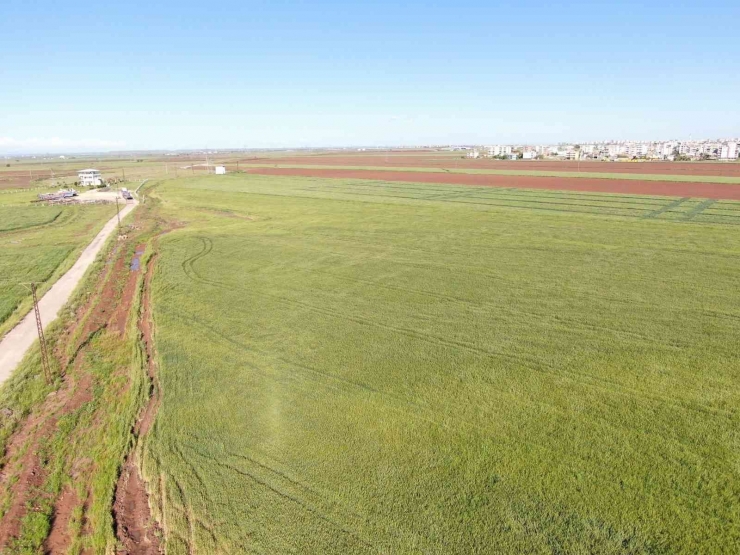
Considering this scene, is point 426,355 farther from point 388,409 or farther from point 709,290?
point 709,290

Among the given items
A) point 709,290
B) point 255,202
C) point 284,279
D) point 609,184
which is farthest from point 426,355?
point 609,184

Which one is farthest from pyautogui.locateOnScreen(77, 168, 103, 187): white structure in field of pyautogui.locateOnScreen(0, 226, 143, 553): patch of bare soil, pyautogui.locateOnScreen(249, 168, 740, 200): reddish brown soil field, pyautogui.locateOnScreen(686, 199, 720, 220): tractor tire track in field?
pyautogui.locateOnScreen(686, 199, 720, 220): tractor tire track in field

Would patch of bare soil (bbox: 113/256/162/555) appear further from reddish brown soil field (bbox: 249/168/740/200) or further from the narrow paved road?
reddish brown soil field (bbox: 249/168/740/200)

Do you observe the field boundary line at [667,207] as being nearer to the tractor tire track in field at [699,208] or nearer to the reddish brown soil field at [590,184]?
→ the tractor tire track in field at [699,208]

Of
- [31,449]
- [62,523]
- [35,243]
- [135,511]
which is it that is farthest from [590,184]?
[62,523]

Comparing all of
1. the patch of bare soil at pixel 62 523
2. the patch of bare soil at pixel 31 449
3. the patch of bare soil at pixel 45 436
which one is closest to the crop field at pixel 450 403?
the patch of bare soil at pixel 62 523

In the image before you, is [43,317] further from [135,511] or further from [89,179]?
[89,179]

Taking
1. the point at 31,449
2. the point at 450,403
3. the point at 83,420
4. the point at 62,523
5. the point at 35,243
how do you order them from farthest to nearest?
the point at 35,243 < the point at 83,420 < the point at 450,403 < the point at 31,449 < the point at 62,523
